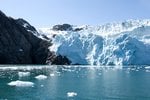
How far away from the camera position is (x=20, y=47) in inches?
4592

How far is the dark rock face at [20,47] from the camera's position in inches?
4353

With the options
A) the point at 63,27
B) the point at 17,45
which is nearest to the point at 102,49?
the point at 17,45

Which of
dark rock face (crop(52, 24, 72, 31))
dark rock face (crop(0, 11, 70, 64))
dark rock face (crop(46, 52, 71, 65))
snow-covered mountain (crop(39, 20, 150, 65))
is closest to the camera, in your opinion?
dark rock face (crop(0, 11, 70, 64))

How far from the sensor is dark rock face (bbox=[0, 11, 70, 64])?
110562 millimetres

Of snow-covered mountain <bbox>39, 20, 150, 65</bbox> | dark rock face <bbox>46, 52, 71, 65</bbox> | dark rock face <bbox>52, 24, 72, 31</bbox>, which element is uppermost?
dark rock face <bbox>52, 24, 72, 31</bbox>

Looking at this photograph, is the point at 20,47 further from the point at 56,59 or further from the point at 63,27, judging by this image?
Result: the point at 63,27

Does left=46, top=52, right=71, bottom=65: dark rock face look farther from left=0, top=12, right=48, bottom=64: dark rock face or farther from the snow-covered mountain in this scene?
left=0, top=12, right=48, bottom=64: dark rock face

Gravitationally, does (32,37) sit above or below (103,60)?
above

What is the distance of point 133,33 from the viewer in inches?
5689

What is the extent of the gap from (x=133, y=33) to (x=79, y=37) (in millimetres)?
27213

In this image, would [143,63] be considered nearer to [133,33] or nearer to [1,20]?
[133,33]

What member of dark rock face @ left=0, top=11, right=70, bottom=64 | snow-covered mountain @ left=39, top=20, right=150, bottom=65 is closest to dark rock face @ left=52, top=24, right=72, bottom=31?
snow-covered mountain @ left=39, top=20, right=150, bottom=65

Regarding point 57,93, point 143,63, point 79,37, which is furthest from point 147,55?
point 57,93

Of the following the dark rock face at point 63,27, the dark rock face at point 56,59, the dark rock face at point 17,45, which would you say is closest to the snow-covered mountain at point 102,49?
the dark rock face at point 56,59
